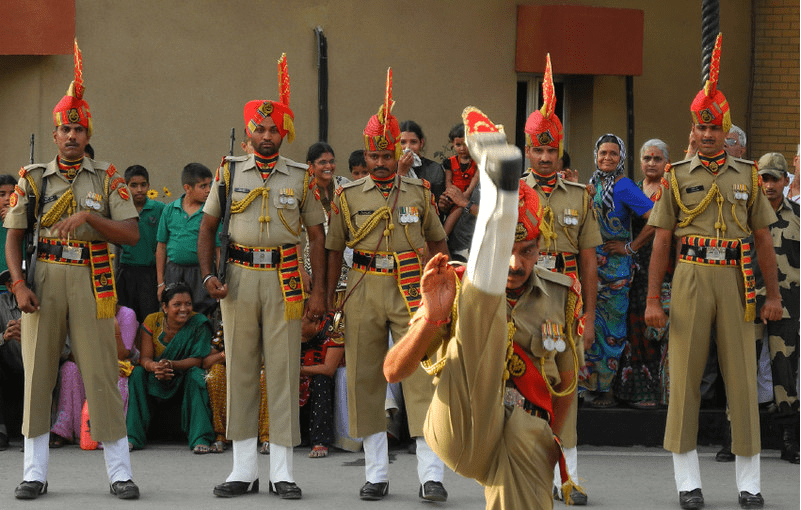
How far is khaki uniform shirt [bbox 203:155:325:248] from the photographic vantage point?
740 cm

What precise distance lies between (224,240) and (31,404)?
146cm

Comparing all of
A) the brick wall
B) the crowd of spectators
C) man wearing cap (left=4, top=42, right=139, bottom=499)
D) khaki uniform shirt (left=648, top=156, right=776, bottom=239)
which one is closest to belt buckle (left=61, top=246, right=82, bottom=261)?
man wearing cap (left=4, top=42, right=139, bottom=499)

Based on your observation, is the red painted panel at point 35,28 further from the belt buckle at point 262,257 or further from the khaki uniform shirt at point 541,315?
the khaki uniform shirt at point 541,315

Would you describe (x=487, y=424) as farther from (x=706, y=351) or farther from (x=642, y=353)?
(x=642, y=353)

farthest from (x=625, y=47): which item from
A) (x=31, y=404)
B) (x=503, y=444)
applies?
(x=503, y=444)

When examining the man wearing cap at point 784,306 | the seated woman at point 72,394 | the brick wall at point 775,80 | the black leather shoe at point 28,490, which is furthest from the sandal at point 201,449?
the brick wall at point 775,80

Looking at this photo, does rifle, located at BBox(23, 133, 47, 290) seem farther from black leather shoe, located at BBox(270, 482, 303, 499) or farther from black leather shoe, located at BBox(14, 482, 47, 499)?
black leather shoe, located at BBox(270, 482, 303, 499)

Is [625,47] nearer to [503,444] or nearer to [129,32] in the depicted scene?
[129,32]

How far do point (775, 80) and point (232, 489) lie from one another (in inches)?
285

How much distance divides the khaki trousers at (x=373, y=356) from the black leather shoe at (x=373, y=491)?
30cm

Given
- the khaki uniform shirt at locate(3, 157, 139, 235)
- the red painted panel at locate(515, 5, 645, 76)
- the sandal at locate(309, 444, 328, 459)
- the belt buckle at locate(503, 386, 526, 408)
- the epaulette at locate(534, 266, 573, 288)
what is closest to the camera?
the belt buckle at locate(503, 386, 526, 408)

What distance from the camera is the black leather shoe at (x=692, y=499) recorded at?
724 cm

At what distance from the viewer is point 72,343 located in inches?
289

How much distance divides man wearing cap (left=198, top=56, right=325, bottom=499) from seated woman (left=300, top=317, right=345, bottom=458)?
3.52ft
